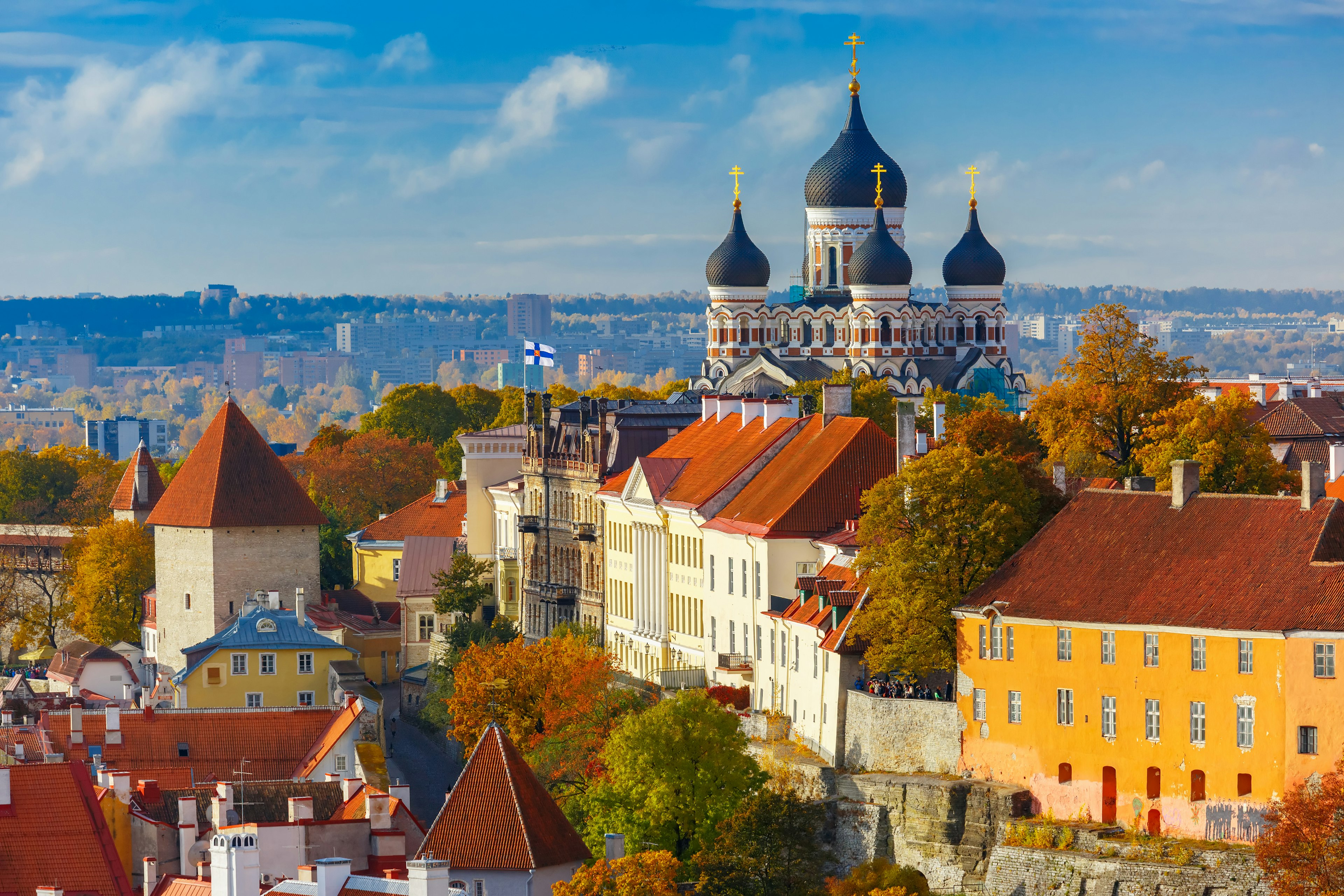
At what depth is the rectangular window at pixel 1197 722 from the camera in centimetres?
5206

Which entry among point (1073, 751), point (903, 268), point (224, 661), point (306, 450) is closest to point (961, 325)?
point (903, 268)

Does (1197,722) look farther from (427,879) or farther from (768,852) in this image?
(427,879)

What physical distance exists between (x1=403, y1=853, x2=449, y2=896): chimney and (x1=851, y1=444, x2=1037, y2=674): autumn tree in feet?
50.3

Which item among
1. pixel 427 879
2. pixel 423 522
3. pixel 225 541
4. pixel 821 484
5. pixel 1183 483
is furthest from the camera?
pixel 423 522

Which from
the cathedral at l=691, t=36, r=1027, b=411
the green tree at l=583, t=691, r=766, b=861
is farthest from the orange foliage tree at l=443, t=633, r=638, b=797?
the cathedral at l=691, t=36, r=1027, b=411

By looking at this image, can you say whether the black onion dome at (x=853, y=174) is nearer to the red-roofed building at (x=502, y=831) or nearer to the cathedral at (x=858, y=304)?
the cathedral at (x=858, y=304)

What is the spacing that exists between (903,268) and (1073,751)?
280 ft

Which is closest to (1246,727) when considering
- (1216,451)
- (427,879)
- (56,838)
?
(1216,451)

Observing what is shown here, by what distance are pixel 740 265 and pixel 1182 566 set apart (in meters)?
91.9

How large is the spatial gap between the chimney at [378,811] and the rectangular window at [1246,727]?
1738 cm

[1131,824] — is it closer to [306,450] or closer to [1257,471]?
[1257,471]

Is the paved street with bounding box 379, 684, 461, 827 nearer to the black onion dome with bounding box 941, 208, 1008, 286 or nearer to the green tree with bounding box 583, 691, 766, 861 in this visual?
the green tree with bounding box 583, 691, 766, 861

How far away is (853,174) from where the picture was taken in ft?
472

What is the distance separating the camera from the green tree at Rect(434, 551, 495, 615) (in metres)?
98.1
